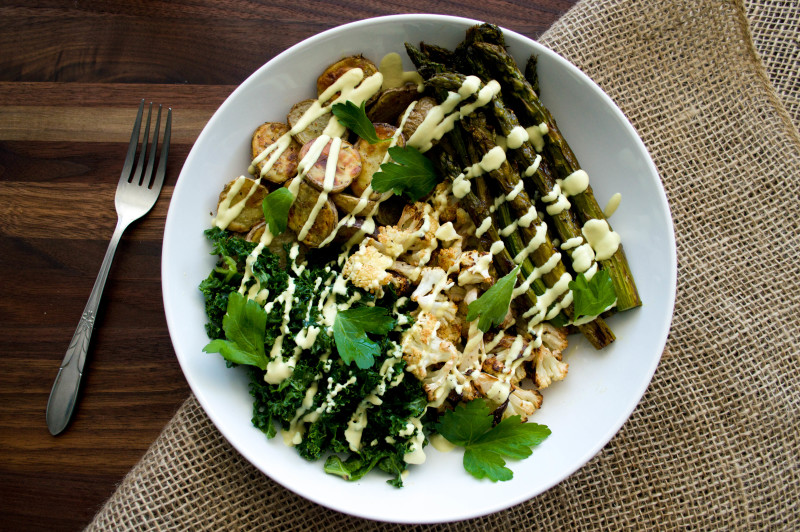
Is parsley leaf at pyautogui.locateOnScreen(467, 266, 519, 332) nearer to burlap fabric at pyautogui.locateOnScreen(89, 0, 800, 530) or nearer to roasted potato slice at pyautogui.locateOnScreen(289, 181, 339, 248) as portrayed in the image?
roasted potato slice at pyautogui.locateOnScreen(289, 181, 339, 248)

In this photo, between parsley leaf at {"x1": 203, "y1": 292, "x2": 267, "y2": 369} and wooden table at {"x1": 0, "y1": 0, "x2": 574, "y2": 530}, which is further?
wooden table at {"x1": 0, "y1": 0, "x2": 574, "y2": 530}

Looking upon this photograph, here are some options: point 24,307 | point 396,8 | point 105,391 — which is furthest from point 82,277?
point 396,8

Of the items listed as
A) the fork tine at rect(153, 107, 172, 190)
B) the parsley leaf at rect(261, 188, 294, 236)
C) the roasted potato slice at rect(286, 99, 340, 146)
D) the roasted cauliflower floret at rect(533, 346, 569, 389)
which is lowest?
the roasted cauliflower floret at rect(533, 346, 569, 389)

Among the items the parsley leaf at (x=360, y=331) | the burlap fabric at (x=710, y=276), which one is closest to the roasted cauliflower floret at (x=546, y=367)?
the burlap fabric at (x=710, y=276)

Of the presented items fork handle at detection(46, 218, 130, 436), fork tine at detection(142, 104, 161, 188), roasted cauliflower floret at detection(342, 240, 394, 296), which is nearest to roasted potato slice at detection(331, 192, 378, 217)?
roasted cauliflower floret at detection(342, 240, 394, 296)

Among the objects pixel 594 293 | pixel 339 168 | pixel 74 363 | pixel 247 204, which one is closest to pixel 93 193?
pixel 74 363

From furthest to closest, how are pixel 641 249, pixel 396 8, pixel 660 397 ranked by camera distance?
pixel 396 8
pixel 660 397
pixel 641 249

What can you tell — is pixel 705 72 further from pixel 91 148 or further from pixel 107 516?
pixel 107 516
